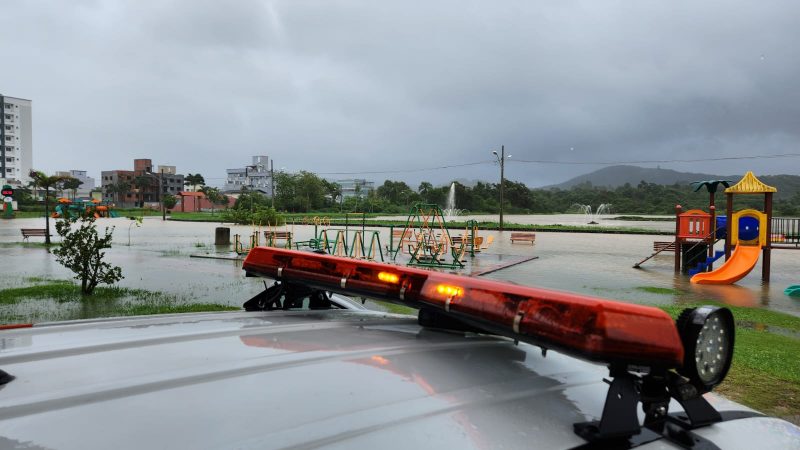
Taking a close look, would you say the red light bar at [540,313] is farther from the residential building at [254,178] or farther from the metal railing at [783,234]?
the residential building at [254,178]

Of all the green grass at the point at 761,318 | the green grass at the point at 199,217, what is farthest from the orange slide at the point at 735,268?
the green grass at the point at 199,217

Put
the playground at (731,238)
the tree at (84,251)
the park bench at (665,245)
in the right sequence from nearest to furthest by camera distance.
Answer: the tree at (84,251), the playground at (731,238), the park bench at (665,245)

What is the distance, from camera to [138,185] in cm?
11662

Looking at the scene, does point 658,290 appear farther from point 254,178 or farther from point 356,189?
point 254,178

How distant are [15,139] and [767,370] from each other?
449 ft

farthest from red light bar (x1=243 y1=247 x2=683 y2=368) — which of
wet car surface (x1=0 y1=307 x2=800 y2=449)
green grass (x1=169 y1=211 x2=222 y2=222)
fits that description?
green grass (x1=169 y1=211 x2=222 y2=222)

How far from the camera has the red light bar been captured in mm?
1046

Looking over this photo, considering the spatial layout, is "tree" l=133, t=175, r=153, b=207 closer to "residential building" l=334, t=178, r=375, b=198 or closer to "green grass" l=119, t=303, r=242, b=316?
"residential building" l=334, t=178, r=375, b=198

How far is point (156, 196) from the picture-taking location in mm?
127000

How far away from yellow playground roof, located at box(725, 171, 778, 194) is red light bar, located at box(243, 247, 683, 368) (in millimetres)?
16079

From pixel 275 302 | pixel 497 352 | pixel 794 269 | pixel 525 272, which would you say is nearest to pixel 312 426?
pixel 497 352

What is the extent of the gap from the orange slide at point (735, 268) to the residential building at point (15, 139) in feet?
415

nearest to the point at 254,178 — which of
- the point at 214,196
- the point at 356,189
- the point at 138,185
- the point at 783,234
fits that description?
the point at 138,185

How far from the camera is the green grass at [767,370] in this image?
4.48 meters
